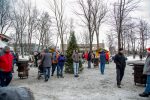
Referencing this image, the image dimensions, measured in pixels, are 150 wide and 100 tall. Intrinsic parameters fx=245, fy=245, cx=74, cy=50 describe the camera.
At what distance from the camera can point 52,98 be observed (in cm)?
848

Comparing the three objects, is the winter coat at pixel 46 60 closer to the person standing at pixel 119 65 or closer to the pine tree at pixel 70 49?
the person standing at pixel 119 65

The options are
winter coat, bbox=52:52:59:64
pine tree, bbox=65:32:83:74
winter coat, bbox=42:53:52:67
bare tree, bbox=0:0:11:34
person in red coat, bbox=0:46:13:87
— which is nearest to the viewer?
person in red coat, bbox=0:46:13:87

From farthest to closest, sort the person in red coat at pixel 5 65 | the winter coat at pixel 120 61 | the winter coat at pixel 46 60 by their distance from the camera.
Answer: the winter coat at pixel 46 60
the winter coat at pixel 120 61
the person in red coat at pixel 5 65

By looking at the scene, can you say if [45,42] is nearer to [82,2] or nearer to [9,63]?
[82,2]

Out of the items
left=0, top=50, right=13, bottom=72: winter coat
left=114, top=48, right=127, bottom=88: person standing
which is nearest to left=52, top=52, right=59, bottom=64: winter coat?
left=114, top=48, right=127, bottom=88: person standing

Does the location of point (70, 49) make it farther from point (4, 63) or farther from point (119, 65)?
point (4, 63)

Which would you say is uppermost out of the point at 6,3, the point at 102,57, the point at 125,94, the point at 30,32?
the point at 6,3

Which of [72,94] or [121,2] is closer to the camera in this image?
[72,94]

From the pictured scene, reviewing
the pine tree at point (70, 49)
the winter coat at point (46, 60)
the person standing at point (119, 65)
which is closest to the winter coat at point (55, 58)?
the winter coat at point (46, 60)

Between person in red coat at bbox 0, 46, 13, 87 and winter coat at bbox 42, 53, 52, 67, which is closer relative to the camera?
person in red coat at bbox 0, 46, 13, 87

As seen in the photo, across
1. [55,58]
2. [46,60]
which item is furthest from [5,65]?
[55,58]

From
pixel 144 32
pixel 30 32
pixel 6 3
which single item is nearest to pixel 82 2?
pixel 6 3

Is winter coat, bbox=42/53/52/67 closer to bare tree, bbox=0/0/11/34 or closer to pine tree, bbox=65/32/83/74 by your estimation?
pine tree, bbox=65/32/83/74

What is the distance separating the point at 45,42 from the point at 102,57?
38.1m
